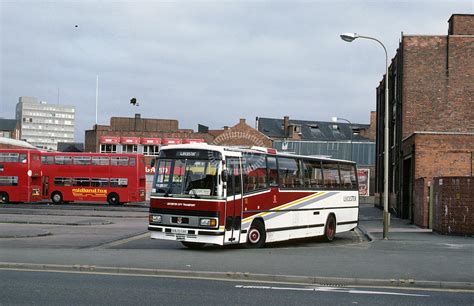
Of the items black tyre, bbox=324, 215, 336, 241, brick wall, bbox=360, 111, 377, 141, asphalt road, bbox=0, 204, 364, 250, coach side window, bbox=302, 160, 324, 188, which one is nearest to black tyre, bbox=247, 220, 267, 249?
asphalt road, bbox=0, 204, 364, 250

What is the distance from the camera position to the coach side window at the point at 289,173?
19759 mm

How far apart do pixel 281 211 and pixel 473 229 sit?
880 centimetres

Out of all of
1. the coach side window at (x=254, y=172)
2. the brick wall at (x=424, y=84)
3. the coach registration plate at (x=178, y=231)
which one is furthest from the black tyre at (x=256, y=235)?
the brick wall at (x=424, y=84)

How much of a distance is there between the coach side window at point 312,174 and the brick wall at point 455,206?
19.8ft

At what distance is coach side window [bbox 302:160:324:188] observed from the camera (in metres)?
21.2

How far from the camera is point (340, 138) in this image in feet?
347

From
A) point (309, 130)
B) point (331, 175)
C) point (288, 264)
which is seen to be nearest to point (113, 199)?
point (331, 175)

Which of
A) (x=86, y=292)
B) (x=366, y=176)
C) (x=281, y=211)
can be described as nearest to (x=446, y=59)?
(x=281, y=211)

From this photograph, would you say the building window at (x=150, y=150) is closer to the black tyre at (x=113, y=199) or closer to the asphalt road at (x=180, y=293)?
the black tyre at (x=113, y=199)

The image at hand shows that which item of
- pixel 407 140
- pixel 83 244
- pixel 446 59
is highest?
pixel 446 59

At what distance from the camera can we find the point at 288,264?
44.6ft

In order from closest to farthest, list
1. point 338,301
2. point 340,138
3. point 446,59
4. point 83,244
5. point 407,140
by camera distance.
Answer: point 338,301, point 83,244, point 407,140, point 446,59, point 340,138

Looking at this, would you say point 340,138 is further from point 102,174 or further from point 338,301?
point 338,301

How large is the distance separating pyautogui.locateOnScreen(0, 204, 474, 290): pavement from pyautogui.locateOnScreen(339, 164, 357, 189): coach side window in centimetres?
572
